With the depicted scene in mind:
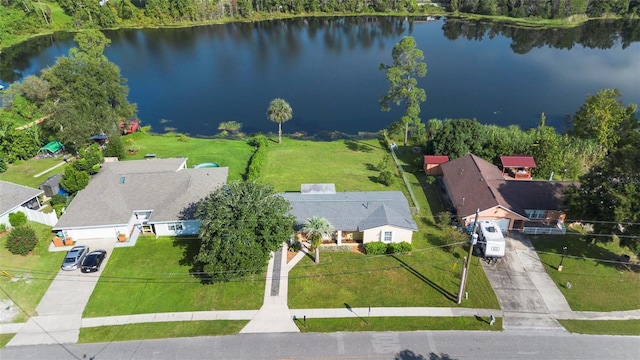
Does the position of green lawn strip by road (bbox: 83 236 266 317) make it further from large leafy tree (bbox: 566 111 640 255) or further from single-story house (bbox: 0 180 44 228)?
large leafy tree (bbox: 566 111 640 255)

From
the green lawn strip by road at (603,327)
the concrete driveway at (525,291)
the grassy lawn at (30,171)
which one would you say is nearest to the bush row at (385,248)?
the concrete driveway at (525,291)

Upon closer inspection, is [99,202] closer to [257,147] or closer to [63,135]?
[63,135]

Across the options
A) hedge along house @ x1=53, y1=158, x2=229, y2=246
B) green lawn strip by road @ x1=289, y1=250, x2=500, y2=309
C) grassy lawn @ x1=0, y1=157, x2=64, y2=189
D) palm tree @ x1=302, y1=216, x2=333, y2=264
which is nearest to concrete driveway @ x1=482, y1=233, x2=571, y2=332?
green lawn strip by road @ x1=289, y1=250, x2=500, y2=309

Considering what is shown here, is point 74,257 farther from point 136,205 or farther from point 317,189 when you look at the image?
point 317,189

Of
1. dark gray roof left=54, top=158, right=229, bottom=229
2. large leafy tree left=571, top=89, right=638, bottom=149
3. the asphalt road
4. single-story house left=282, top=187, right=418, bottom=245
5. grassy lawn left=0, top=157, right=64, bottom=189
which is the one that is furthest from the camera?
large leafy tree left=571, top=89, right=638, bottom=149

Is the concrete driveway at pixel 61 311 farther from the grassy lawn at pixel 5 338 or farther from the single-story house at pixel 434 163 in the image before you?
the single-story house at pixel 434 163

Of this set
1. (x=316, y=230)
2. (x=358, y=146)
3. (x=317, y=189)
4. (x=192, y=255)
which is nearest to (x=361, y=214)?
(x=316, y=230)
